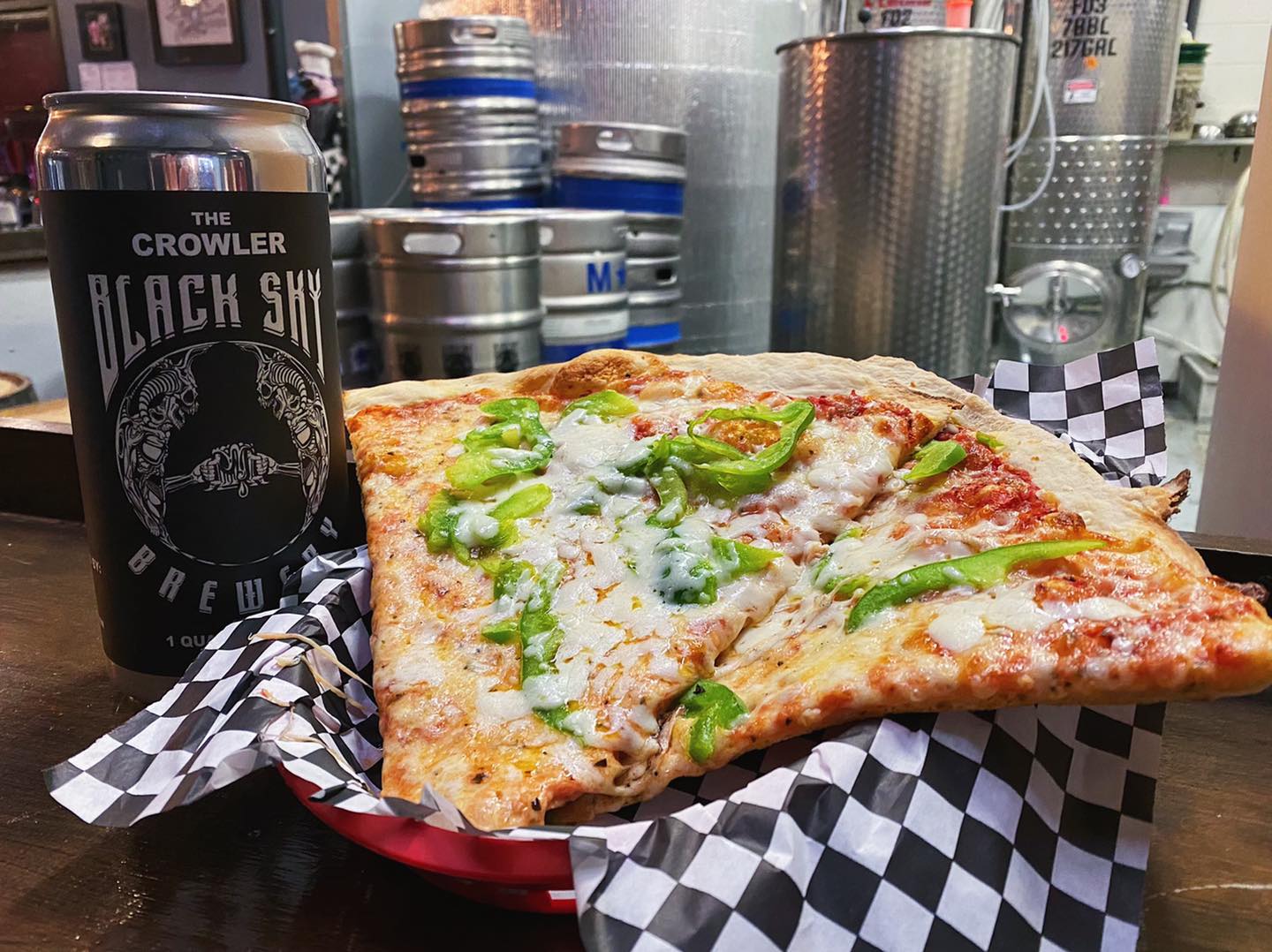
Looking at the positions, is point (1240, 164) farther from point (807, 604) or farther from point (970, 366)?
point (807, 604)

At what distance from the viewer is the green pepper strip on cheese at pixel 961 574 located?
0.81m

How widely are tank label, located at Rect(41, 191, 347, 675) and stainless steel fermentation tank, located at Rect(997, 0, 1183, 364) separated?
3182 millimetres

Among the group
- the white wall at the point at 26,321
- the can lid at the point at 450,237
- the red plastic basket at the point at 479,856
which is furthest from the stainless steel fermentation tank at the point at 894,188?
the white wall at the point at 26,321

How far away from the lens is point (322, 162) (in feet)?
3.08

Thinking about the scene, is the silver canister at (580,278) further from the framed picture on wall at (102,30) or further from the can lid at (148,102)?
the framed picture on wall at (102,30)

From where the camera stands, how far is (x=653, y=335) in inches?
131

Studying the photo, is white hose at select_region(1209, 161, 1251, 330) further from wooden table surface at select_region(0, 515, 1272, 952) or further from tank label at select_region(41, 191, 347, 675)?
tank label at select_region(41, 191, 347, 675)

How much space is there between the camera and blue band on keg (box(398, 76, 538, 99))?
3109 millimetres

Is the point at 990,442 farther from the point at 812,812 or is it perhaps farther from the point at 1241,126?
the point at 1241,126

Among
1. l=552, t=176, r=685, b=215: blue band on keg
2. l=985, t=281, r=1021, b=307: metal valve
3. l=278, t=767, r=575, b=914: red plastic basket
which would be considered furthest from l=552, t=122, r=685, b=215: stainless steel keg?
l=278, t=767, r=575, b=914: red plastic basket

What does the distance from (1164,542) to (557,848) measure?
22.9 inches

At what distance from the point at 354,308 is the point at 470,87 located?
0.83m

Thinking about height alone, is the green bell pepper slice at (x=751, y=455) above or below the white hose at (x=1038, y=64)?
below

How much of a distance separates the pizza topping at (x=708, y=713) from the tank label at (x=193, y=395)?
422mm
